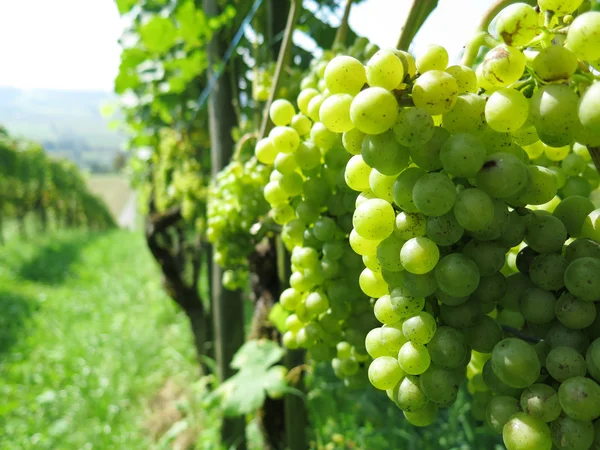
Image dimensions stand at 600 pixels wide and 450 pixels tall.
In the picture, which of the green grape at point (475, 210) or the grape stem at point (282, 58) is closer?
the green grape at point (475, 210)

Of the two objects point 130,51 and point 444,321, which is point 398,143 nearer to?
point 444,321

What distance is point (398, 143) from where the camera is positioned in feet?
1.84

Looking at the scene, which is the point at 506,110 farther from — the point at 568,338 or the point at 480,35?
the point at 568,338

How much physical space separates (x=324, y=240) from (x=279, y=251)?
32.6 inches

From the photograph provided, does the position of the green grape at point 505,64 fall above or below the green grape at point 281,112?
above

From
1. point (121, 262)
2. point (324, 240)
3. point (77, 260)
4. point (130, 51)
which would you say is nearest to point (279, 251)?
point (324, 240)

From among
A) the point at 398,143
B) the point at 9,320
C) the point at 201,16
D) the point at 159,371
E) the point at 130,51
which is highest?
the point at 398,143

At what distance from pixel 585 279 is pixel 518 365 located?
120 mm

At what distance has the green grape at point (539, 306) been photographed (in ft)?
1.89

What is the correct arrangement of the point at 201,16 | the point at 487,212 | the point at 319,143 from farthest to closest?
the point at 201,16, the point at 319,143, the point at 487,212

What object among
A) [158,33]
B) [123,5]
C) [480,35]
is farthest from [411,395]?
[123,5]

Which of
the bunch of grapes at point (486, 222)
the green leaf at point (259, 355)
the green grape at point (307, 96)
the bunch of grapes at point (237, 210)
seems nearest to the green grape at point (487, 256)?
the bunch of grapes at point (486, 222)

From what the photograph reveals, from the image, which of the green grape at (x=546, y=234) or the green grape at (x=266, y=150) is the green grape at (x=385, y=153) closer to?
the green grape at (x=546, y=234)

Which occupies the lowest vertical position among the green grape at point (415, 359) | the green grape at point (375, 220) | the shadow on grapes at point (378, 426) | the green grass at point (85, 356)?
the green grass at point (85, 356)
